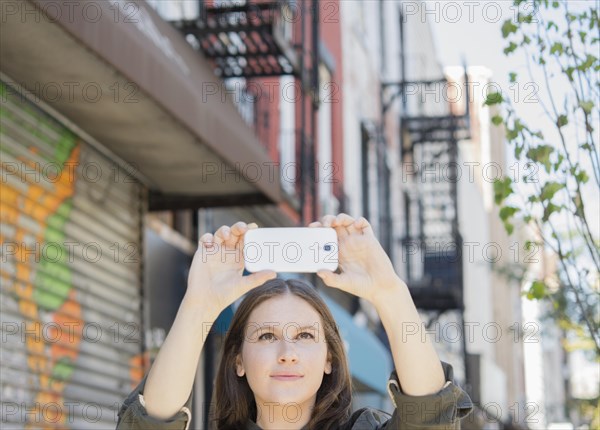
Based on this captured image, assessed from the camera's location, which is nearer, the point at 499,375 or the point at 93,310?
the point at 93,310

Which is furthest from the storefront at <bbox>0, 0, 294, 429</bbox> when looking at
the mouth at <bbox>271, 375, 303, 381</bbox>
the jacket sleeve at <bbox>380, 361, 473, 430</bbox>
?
the jacket sleeve at <bbox>380, 361, 473, 430</bbox>

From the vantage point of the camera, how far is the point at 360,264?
2984mm

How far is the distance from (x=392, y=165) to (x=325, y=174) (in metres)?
5.91

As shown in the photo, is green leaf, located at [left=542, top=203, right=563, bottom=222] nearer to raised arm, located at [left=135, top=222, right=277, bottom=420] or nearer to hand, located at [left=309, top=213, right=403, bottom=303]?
hand, located at [left=309, top=213, right=403, bottom=303]

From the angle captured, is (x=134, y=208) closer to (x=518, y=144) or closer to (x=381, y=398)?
(x=518, y=144)

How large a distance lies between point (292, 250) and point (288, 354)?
281mm

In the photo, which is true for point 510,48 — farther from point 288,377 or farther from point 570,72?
point 288,377

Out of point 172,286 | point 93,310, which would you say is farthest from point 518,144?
point 172,286

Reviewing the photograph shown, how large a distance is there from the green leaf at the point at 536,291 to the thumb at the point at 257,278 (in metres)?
2.85

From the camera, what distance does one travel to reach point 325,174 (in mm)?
15617

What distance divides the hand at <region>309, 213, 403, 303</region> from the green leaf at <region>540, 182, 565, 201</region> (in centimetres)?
258

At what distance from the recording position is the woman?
2865 millimetres

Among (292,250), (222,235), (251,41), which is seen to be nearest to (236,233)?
(222,235)

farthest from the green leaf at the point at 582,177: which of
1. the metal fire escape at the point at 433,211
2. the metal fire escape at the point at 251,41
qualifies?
the metal fire escape at the point at 433,211
